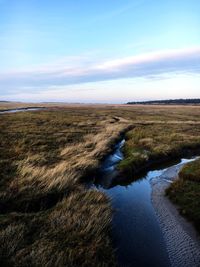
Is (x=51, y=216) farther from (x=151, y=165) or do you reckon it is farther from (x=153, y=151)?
(x=153, y=151)

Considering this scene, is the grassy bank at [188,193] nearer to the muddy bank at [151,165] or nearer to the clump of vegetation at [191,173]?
Result: the clump of vegetation at [191,173]

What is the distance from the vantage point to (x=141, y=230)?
11.6 metres

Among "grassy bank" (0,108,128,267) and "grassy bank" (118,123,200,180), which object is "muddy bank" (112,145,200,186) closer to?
"grassy bank" (118,123,200,180)

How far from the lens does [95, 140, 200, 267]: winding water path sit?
31.8ft

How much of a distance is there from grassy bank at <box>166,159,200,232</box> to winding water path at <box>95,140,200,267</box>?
895 mm

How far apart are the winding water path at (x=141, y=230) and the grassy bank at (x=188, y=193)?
0.90m

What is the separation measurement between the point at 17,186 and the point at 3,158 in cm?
684

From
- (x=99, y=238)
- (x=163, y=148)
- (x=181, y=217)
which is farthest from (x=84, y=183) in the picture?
(x=163, y=148)

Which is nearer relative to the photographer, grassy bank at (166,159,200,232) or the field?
the field

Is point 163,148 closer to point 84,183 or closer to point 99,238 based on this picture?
point 84,183

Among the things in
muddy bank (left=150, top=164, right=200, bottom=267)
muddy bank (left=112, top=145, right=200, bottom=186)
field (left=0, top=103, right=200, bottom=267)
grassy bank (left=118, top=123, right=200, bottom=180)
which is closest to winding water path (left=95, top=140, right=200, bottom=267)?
muddy bank (left=150, top=164, right=200, bottom=267)

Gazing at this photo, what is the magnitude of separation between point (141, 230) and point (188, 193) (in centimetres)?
487

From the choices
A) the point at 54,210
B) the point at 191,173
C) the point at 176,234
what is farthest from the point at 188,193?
the point at 54,210

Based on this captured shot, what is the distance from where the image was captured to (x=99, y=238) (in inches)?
386
